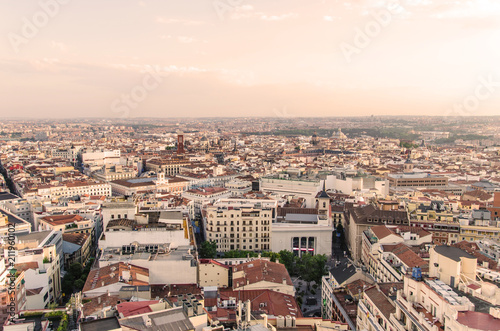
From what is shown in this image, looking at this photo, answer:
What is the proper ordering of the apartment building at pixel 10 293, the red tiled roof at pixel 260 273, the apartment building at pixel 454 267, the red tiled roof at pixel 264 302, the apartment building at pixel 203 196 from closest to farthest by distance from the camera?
the apartment building at pixel 454 267 < the apartment building at pixel 10 293 < the red tiled roof at pixel 264 302 < the red tiled roof at pixel 260 273 < the apartment building at pixel 203 196

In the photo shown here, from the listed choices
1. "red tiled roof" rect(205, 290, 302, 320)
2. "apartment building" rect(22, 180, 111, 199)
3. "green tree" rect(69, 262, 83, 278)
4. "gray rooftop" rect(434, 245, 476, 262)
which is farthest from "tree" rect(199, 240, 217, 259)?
"apartment building" rect(22, 180, 111, 199)

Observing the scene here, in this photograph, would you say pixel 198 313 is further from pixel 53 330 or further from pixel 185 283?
pixel 185 283

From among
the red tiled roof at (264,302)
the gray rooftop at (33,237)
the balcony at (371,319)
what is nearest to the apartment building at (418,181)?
the red tiled roof at (264,302)

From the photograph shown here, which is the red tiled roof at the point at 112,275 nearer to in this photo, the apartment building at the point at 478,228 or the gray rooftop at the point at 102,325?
the gray rooftop at the point at 102,325

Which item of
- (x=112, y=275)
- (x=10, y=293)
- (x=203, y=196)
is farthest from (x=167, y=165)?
(x=10, y=293)

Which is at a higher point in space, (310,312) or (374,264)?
(374,264)

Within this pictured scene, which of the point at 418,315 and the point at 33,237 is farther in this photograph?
the point at 33,237

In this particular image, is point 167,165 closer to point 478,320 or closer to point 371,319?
point 371,319

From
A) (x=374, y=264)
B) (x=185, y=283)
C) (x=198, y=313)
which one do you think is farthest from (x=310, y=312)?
(x=198, y=313)
